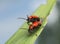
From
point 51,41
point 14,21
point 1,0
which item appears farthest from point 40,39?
point 1,0

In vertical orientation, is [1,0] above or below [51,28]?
above

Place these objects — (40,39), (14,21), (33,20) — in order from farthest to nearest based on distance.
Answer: (14,21), (40,39), (33,20)

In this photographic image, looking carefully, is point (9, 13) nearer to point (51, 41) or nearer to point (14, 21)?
point (14, 21)

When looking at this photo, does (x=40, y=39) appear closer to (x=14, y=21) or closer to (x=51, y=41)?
(x=51, y=41)

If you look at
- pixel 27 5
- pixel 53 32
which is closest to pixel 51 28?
pixel 53 32

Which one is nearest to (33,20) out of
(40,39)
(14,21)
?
(40,39)

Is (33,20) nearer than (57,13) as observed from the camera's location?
Yes

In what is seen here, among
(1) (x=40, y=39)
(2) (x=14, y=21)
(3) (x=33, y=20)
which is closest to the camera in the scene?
(3) (x=33, y=20)

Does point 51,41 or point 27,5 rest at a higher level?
point 27,5

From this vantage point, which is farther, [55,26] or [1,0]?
[1,0]
